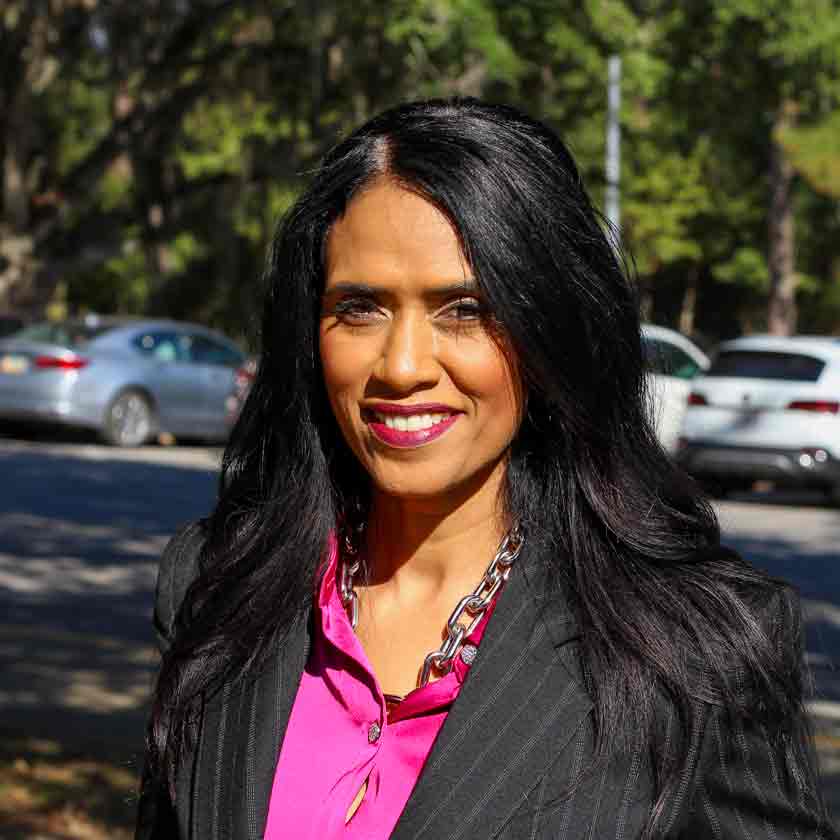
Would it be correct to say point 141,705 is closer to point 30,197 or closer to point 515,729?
point 515,729

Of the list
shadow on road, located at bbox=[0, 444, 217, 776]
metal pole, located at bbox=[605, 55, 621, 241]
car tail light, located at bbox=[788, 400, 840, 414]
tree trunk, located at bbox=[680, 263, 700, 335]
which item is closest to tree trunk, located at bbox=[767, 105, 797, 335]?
tree trunk, located at bbox=[680, 263, 700, 335]

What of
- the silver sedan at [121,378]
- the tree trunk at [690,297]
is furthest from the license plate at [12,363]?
the tree trunk at [690,297]

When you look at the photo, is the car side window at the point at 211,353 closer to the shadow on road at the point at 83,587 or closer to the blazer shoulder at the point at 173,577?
the shadow on road at the point at 83,587

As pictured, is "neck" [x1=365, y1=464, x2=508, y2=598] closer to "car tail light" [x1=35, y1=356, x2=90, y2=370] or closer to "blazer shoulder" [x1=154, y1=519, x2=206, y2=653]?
"blazer shoulder" [x1=154, y1=519, x2=206, y2=653]

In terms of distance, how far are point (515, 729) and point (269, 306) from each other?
757 millimetres

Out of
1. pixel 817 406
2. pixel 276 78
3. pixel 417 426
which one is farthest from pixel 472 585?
pixel 276 78

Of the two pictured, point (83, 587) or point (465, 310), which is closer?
point (465, 310)

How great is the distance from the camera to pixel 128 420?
19.5 meters

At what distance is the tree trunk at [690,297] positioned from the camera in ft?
168

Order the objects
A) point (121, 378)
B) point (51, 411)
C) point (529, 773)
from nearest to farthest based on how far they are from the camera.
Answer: point (529, 773), point (51, 411), point (121, 378)

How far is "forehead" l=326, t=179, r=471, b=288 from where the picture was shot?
2131mm

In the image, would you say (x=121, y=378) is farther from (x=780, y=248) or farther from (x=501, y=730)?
(x=780, y=248)

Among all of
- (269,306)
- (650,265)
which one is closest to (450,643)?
(269,306)

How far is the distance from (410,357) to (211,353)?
19.0 metres
